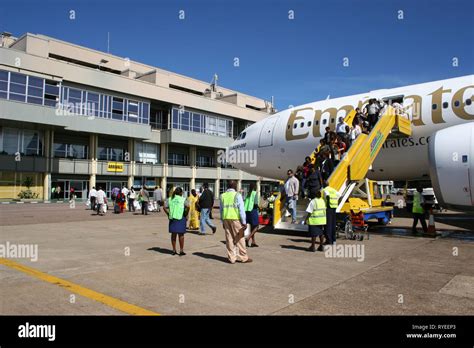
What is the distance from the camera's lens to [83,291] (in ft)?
19.0

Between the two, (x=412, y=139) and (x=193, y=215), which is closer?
(x=193, y=215)

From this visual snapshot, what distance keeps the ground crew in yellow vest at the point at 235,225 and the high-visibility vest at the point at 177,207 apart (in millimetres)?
1119

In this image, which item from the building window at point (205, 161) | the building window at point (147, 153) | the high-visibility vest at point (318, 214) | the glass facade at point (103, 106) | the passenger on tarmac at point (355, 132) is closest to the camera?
the high-visibility vest at point (318, 214)

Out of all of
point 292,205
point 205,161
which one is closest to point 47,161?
point 205,161

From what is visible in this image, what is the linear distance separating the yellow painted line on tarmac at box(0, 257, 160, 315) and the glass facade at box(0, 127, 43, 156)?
31.1 metres

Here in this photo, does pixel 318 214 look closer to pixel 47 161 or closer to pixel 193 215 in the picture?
pixel 193 215

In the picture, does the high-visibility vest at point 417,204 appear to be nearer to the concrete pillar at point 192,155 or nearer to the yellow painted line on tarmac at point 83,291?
the yellow painted line on tarmac at point 83,291

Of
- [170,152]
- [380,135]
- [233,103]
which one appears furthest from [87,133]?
[380,135]

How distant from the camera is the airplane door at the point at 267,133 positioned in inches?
751

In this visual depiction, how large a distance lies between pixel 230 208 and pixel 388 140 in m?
9.68

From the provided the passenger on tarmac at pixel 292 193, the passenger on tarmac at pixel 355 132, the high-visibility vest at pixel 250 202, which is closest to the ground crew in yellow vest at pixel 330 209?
the high-visibility vest at pixel 250 202

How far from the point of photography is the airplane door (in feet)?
62.6
